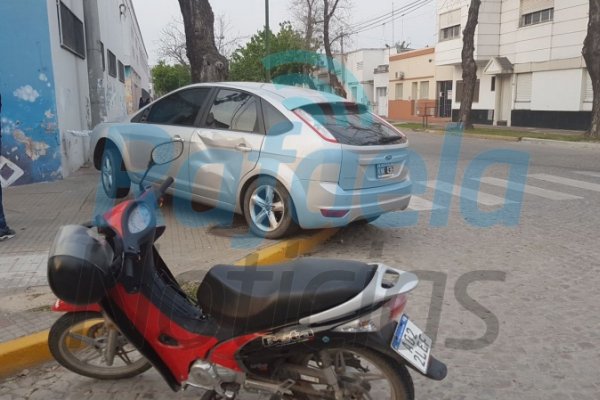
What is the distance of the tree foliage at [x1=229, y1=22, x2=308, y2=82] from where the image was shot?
40.1 metres

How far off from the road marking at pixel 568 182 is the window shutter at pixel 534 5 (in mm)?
16882

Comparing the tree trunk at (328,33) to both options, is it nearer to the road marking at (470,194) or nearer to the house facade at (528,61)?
the house facade at (528,61)

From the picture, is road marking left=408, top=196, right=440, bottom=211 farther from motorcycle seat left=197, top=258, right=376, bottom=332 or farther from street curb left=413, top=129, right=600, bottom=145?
street curb left=413, top=129, right=600, bottom=145

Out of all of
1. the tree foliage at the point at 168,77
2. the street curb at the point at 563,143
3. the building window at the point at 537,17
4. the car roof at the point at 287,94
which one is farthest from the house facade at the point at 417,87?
the car roof at the point at 287,94

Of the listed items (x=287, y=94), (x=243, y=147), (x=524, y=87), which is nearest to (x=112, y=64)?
(x=287, y=94)

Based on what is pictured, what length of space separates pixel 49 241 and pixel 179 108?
2.13 meters

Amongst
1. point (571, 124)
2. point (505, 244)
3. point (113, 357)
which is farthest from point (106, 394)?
point (571, 124)

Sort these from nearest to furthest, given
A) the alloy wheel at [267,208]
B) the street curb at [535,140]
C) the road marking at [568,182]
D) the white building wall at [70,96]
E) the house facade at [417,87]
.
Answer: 1. the alloy wheel at [267,208]
2. the white building wall at [70,96]
3. the road marking at [568,182]
4. the street curb at [535,140]
5. the house facade at [417,87]

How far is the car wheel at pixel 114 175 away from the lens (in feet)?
24.0

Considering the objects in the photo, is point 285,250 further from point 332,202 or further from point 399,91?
point 399,91

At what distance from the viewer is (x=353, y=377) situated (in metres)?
2.72

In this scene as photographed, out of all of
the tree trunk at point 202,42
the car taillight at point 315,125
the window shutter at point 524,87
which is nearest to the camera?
the car taillight at point 315,125

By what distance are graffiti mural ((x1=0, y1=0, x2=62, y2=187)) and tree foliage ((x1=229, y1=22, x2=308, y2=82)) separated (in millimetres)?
31010

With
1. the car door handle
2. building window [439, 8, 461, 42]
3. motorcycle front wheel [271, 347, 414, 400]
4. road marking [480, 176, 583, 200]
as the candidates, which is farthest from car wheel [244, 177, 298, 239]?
building window [439, 8, 461, 42]
